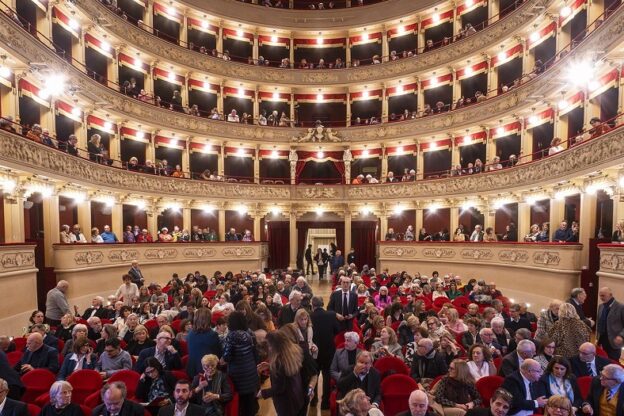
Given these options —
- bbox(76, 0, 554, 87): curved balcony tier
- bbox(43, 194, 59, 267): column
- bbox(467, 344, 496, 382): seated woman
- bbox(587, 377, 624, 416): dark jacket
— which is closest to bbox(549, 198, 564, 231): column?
bbox(76, 0, 554, 87): curved balcony tier

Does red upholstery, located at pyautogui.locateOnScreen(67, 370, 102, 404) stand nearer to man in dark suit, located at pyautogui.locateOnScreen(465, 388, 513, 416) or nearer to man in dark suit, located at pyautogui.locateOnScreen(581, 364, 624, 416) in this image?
man in dark suit, located at pyautogui.locateOnScreen(465, 388, 513, 416)

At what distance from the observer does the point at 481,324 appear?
23.0 ft

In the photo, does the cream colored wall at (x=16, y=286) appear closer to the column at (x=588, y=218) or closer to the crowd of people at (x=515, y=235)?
the crowd of people at (x=515, y=235)

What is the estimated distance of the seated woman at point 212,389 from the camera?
4656 mm

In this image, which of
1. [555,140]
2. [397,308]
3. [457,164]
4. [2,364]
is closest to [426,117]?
[457,164]

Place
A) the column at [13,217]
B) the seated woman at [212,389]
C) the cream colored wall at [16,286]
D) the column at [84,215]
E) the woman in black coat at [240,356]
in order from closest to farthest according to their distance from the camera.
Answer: the seated woman at [212,389] < the woman in black coat at [240,356] < the cream colored wall at [16,286] < the column at [13,217] < the column at [84,215]

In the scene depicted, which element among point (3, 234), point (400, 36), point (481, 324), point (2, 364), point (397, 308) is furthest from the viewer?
point (400, 36)

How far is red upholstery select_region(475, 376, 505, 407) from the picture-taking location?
4.89m

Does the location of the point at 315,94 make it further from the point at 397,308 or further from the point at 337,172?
the point at 397,308

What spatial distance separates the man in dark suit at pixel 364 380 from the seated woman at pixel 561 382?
1.85 m

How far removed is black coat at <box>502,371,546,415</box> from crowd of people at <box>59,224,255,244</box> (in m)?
14.1

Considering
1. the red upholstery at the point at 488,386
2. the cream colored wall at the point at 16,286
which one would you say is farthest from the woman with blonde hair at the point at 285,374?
the cream colored wall at the point at 16,286

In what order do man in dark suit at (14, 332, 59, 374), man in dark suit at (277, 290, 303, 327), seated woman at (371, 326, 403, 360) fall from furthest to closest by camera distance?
man in dark suit at (277, 290, 303, 327)
seated woman at (371, 326, 403, 360)
man in dark suit at (14, 332, 59, 374)

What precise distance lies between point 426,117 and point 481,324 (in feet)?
60.4
